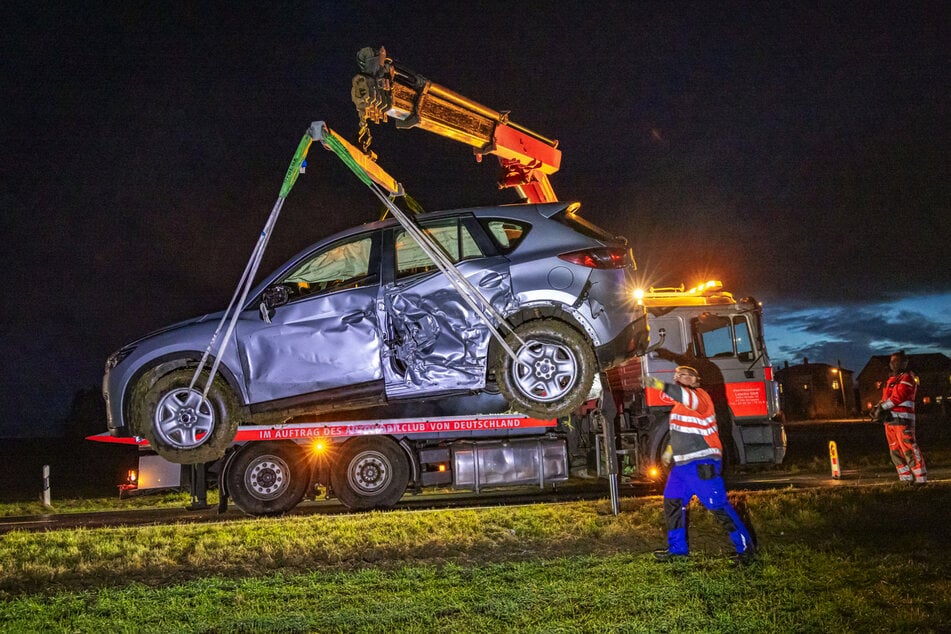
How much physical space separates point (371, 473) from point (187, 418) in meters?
6.42

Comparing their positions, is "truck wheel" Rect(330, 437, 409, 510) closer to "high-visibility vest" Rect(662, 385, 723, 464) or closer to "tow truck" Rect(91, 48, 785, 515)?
"tow truck" Rect(91, 48, 785, 515)

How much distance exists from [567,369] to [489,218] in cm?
107

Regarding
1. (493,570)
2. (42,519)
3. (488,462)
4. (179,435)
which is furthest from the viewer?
(42,519)

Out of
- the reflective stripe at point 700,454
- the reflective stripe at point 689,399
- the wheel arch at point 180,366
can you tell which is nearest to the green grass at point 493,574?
the reflective stripe at point 700,454

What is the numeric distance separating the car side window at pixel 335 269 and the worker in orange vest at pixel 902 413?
914 cm

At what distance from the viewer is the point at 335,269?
175 inches

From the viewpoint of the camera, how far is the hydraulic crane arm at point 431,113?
3.94 m

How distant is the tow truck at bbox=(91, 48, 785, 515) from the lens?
874 centimetres

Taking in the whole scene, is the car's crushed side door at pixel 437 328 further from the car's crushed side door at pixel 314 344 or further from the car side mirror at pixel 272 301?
the car side mirror at pixel 272 301

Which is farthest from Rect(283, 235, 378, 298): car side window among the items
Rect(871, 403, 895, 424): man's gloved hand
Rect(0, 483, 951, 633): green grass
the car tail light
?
Rect(871, 403, 895, 424): man's gloved hand

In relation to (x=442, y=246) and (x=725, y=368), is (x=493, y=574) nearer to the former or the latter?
(x=442, y=246)

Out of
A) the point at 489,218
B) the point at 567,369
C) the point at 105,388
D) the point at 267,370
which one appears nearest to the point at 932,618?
the point at 567,369

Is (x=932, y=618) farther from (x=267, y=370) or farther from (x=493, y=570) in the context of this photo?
(x=267, y=370)

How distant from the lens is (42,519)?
11.2m
